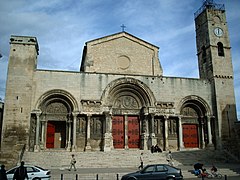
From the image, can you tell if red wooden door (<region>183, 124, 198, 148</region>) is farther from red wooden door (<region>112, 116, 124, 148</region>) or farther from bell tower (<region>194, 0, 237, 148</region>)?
red wooden door (<region>112, 116, 124, 148</region>)

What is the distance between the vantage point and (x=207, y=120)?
23.5 m

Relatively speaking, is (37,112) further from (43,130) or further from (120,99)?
(120,99)

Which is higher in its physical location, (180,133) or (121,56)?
(121,56)

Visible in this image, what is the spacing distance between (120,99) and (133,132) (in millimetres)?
3044

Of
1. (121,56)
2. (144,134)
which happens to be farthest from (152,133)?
A: (121,56)

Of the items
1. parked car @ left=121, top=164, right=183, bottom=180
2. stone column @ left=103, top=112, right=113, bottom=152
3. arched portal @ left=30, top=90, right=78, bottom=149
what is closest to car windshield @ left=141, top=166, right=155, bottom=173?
parked car @ left=121, top=164, right=183, bottom=180

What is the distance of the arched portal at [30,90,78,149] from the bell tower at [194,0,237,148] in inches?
496

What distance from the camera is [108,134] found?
70.2ft

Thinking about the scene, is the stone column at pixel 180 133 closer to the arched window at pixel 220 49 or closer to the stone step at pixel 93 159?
the stone step at pixel 93 159

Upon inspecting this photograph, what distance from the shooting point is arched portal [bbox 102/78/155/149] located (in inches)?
878

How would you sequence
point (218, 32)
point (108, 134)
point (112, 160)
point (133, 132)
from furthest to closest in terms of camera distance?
1. point (218, 32)
2. point (133, 132)
3. point (108, 134)
4. point (112, 160)

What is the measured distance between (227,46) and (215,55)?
5.53ft

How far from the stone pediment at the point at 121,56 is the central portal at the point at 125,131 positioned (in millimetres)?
4717

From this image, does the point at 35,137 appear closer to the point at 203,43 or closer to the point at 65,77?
the point at 65,77
